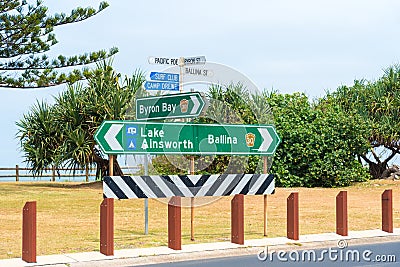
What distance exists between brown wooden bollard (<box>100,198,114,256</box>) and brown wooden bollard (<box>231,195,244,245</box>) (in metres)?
2.16

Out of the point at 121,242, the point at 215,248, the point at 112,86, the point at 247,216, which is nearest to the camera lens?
the point at 215,248

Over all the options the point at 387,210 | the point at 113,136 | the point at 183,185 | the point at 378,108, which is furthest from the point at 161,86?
the point at 378,108

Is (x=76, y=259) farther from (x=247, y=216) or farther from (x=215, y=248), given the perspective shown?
(x=247, y=216)

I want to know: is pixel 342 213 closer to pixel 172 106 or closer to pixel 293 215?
pixel 293 215

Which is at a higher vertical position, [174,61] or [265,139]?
[174,61]

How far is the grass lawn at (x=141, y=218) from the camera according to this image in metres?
12.3

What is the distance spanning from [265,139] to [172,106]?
1.89m

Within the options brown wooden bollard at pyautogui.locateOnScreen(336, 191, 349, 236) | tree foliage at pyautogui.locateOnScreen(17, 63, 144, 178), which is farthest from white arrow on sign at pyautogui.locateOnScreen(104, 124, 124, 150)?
tree foliage at pyautogui.locateOnScreen(17, 63, 144, 178)

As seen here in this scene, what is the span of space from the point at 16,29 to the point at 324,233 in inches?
672

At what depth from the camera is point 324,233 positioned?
1326cm

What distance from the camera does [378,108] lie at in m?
33.2

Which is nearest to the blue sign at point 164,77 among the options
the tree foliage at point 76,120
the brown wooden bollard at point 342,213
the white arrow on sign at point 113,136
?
the white arrow on sign at point 113,136

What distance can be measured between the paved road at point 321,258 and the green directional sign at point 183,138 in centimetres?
235

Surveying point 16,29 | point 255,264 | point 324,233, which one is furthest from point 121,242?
point 16,29
